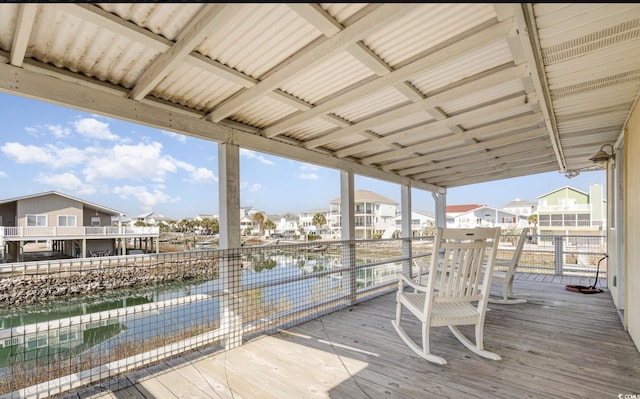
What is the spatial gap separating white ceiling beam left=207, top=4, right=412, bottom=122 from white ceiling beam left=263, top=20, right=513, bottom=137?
61 cm

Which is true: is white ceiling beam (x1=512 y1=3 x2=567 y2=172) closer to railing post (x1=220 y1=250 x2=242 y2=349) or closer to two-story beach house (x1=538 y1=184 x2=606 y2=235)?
railing post (x1=220 y1=250 x2=242 y2=349)

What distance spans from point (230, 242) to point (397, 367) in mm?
1974

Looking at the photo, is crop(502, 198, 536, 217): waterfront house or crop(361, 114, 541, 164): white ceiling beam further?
crop(502, 198, 536, 217): waterfront house

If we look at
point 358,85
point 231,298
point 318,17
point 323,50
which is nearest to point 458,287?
point 358,85

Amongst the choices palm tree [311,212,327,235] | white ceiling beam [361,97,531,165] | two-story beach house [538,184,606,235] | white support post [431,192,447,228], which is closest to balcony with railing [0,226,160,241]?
white ceiling beam [361,97,531,165]

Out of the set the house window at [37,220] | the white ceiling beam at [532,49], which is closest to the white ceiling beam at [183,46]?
the white ceiling beam at [532,49]

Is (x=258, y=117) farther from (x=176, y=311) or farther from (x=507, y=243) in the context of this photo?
(x=507, y=243)

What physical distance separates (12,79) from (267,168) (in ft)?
96.6

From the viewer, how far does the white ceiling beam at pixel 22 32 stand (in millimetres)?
1607

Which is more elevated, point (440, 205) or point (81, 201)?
point (81, 201)

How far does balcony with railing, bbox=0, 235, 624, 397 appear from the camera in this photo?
240 cm

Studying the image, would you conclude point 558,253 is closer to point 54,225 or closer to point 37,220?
point 54,225

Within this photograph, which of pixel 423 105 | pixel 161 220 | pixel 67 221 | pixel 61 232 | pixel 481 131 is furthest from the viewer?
pixel 161 220

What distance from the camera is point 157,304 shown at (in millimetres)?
2773
